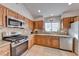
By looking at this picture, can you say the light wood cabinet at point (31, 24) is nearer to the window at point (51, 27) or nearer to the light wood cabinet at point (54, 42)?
the window at point (51, 27)

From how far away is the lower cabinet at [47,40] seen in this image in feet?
15.5

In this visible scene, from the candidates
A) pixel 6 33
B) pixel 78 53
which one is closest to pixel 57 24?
pixel 78 53

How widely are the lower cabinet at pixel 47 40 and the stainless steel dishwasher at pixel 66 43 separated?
13.2 inches

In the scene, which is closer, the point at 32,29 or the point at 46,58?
the point at 46,58

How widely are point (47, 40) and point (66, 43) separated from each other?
123 cm

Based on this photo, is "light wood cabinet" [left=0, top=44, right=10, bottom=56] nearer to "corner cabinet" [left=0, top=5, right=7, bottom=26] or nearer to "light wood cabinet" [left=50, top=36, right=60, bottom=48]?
"corner cabinet" [left=0, top=5, right=7, bottom=26]

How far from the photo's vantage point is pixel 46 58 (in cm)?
72

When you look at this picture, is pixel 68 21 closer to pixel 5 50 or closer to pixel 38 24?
pixel 38 24

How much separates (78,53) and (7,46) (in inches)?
100

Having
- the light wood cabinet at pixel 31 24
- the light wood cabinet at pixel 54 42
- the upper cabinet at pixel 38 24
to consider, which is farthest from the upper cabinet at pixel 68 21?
the light wood cabinet at pixel 31 24

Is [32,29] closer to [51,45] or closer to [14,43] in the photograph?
[51,45]

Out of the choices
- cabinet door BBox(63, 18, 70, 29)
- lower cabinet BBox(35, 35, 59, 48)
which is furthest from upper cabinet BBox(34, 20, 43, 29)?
cabinet door BBox(63, 18, 70, 29)

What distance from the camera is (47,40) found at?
509cm

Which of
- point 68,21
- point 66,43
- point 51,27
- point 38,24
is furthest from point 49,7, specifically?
point 51,27
